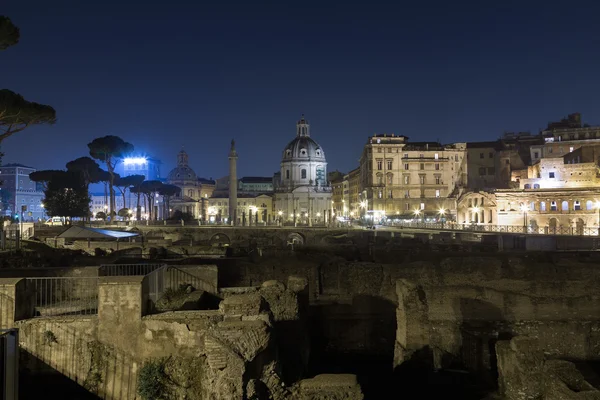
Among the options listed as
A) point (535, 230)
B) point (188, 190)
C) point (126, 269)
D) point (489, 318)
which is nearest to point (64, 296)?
point (126, 269)

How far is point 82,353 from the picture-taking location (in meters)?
10.0

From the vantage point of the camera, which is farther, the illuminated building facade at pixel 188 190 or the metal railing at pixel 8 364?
the illuminated building facade at pixel 188 190

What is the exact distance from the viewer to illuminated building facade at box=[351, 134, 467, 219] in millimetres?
72500

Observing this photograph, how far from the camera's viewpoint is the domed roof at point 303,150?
95938mm

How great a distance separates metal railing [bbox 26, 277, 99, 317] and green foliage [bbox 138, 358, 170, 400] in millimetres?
2088

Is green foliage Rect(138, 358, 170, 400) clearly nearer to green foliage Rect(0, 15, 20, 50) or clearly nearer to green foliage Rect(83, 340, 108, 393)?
green foliage Rect(83, 340, 108, 393)

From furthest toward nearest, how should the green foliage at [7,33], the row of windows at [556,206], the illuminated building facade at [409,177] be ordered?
1. the illuminated building facade at [409,177]
2. the row of windows at [556,206]
3. the green foliage at [7,33]

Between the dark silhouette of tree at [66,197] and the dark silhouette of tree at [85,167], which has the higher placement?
the dark silhouette of tree at [85,167]

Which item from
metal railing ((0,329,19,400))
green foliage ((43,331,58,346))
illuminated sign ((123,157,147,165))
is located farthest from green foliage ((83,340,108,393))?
illuminated sign ((123,157,147,165))

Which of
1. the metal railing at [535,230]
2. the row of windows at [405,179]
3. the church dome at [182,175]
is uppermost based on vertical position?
the church dome at [182,175]

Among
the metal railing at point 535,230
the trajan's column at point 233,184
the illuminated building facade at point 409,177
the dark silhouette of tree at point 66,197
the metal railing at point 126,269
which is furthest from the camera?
the trajan's column at point 233,184

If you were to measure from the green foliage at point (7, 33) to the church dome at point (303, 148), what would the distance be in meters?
75.2

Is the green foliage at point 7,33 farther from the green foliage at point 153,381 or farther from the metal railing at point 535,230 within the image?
the metal railing at point 535,230

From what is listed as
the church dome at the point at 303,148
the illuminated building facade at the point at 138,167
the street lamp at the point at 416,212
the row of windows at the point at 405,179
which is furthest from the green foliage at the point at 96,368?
the illuminated building facade at the point at 138,167
